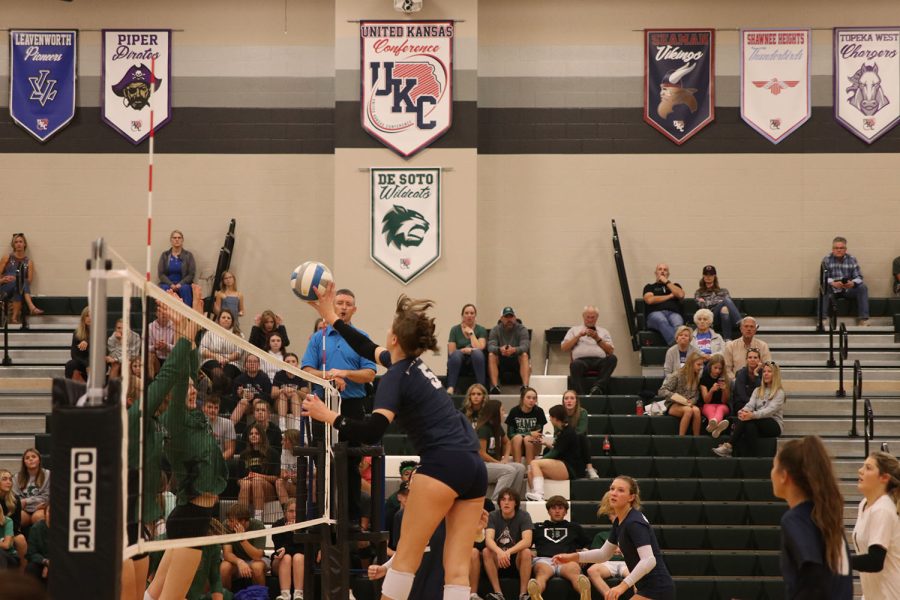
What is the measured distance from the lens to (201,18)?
61.9ft

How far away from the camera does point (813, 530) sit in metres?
4.92

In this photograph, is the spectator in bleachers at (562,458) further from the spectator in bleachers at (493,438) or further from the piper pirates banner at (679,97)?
the piper pirates banner at (679,97)

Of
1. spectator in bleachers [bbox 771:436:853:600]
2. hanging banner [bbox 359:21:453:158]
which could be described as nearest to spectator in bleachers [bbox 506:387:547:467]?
hanging banner [bbox 359:21:453:158]

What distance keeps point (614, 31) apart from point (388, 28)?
12.3ft

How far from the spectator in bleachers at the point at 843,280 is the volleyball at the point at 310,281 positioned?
11309mm

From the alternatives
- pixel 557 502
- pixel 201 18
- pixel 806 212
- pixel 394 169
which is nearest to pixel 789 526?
pixel 557 502

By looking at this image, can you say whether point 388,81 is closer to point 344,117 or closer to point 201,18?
point 344,117

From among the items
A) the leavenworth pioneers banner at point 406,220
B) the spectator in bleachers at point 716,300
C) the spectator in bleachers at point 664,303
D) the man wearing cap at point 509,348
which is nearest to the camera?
the man wearing cap at point 509,348

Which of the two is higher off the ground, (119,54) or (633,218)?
(119,54)

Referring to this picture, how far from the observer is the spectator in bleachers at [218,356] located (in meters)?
7.12

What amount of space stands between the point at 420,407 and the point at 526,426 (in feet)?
27.5

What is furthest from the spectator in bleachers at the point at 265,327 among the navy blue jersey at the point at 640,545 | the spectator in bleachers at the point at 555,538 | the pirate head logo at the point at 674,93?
the navy blue jersey at the point at 640,545

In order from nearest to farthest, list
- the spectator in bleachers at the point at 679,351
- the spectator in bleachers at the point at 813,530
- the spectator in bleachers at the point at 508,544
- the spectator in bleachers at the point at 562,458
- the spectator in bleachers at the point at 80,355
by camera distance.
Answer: the spectator in bleachers at the point at 813,530
the spectator in bleachers at the point at 508,544
the spectator in bleachers at the point at 562,458
the spectator in bleachers at the point at 80,355
the spectator in bleachers at the point at 679,351

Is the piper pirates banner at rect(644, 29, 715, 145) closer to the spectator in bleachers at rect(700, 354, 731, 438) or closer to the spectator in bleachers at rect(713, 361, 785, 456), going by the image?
the spectator in bleachers at rect(700, 354, 731, 438)
